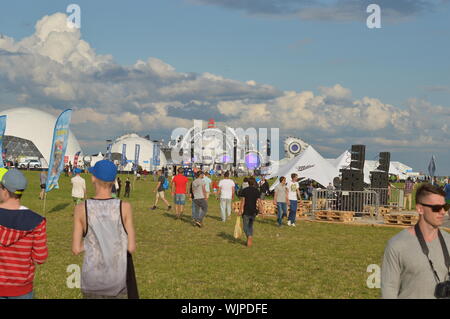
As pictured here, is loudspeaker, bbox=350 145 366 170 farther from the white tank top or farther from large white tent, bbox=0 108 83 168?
large white tent, bbox=0 108 83 168

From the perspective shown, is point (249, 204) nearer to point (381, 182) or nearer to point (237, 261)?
point (237, 261)

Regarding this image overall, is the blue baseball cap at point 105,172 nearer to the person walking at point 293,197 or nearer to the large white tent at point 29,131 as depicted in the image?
the person walking at point 293,197

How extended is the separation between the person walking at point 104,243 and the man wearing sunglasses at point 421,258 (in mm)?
2223

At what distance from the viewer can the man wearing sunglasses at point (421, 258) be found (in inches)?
159

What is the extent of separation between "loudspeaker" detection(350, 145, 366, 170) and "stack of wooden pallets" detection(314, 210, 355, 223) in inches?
102

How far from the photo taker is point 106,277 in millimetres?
4727

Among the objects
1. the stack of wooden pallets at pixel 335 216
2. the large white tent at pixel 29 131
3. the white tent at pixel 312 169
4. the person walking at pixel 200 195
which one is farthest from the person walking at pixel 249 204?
the large white tent at pixel 29 131

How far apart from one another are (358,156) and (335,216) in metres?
3.99

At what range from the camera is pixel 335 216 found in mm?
23312

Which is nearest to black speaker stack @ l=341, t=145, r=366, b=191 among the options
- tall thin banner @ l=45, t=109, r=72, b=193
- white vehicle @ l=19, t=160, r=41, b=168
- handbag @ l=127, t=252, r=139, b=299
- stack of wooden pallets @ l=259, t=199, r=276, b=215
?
stack of wooden pallets @ l=259, t=199, r=276, b=215

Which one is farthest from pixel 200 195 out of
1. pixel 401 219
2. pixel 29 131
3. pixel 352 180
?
pixel 29 131

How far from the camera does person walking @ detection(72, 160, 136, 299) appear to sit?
4.73 meters
